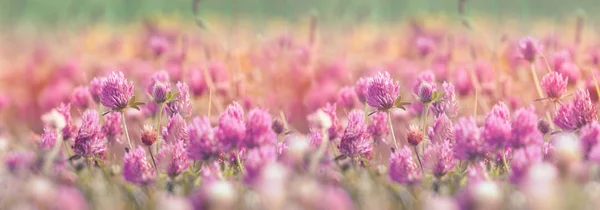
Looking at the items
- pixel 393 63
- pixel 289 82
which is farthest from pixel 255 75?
pixel 393 63

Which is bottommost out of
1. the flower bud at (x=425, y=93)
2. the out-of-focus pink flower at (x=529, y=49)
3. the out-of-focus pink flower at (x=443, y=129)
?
the out-of-focus pink flower at (x=443, y=129)

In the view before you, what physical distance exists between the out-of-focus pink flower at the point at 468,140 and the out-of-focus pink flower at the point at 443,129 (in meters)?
0.18

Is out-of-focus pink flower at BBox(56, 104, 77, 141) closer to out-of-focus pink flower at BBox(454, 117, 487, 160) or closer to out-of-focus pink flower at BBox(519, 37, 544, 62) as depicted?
out-of-focus pink flower at BBox(454, 117, 487, 160)

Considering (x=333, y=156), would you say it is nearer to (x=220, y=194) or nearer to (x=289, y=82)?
(x=220, y=194)

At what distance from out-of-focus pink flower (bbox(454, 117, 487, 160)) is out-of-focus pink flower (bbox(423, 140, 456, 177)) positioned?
60mm

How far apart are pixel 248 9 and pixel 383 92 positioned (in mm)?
4207

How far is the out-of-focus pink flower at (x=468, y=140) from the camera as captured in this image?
A: 1.95 meters

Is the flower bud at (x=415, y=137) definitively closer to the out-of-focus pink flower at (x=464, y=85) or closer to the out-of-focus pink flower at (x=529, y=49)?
the out-of-focus pink flower at (x=529, y=49)

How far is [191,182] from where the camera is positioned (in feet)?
6.97

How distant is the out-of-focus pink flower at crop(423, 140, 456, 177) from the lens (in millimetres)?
2039

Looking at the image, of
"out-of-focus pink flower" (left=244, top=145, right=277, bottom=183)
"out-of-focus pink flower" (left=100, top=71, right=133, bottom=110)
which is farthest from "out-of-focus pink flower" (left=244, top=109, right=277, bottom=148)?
"out-of-focus pink flower" (left=100, top=71, right=133, bottom=110)

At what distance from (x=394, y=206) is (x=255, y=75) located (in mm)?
1569

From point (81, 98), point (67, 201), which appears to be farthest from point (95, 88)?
point (67, 201)

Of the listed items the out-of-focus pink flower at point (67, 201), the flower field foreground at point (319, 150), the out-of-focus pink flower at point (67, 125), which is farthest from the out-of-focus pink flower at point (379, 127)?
the out-of-focus pink flower at point (67, 201)
